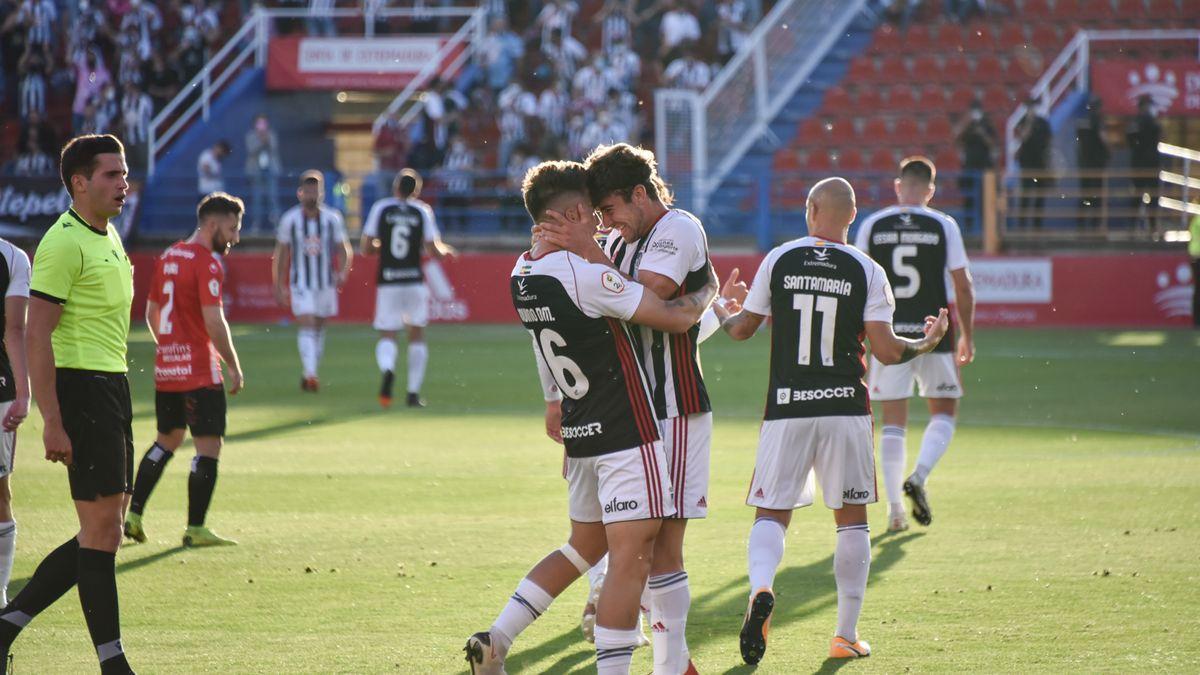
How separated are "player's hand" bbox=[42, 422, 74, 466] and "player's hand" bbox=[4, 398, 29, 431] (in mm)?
638

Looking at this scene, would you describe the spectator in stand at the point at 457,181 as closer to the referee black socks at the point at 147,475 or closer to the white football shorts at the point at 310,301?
the white football shorts at the point at 310,301

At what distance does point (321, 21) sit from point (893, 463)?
2749cm

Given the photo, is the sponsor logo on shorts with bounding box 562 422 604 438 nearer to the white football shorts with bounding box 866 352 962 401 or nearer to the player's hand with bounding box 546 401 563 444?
the player's hand with bounding box 546 401 563 444

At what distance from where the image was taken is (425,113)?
2959 centimetres

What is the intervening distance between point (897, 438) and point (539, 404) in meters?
6.71

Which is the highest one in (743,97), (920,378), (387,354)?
(743,97)

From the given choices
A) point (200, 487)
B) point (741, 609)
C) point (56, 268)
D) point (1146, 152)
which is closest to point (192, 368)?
point (200, 487)

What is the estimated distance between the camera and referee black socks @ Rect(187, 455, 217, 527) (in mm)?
8898

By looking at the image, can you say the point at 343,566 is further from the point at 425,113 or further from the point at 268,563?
the point at 425,113

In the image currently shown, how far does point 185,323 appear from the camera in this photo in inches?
356

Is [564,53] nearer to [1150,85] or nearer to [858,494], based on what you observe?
[1150,85]

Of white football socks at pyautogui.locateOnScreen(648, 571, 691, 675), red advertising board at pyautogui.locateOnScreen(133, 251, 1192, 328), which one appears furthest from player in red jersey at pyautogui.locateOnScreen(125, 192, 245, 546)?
red advertising board at pyautogui.locateOnScreen(133, 251, 1192, 328)

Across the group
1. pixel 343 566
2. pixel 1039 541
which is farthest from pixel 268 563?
pixel 1039 541

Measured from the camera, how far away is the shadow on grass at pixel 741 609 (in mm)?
6488
